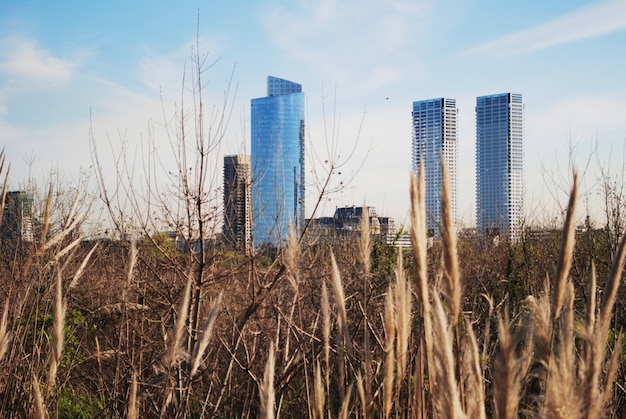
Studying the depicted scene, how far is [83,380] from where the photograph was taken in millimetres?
5438

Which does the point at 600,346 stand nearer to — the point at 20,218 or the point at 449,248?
the point at 449,248

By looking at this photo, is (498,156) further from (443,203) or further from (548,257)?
(443,203)

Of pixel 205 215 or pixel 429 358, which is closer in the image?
pixel 429 358

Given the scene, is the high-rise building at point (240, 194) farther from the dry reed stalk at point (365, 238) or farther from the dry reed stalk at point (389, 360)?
the dry reed stalk at point (389, 360)

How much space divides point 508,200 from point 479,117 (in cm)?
2653

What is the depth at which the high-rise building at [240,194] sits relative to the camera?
4.45 metres

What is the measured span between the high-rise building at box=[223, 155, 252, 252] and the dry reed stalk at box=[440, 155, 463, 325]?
3058mm

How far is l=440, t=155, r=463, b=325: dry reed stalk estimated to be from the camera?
122 centimetres

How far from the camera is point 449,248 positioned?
1241mm

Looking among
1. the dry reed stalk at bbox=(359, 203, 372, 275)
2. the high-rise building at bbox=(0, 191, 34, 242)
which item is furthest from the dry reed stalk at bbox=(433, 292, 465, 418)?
the high-rise building at bbox=(0, 191, 34, 242)

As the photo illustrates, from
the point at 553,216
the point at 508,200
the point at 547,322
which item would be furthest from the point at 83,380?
the point at 508,200

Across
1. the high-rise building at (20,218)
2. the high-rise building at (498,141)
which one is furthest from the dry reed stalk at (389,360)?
the high-rise building at (498,141)

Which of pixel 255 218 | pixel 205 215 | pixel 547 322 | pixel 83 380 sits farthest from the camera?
pixel 83 380

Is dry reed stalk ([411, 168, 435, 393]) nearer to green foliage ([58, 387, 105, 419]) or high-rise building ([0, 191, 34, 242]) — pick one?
high-rise building ([0, 191, 34, 242])
